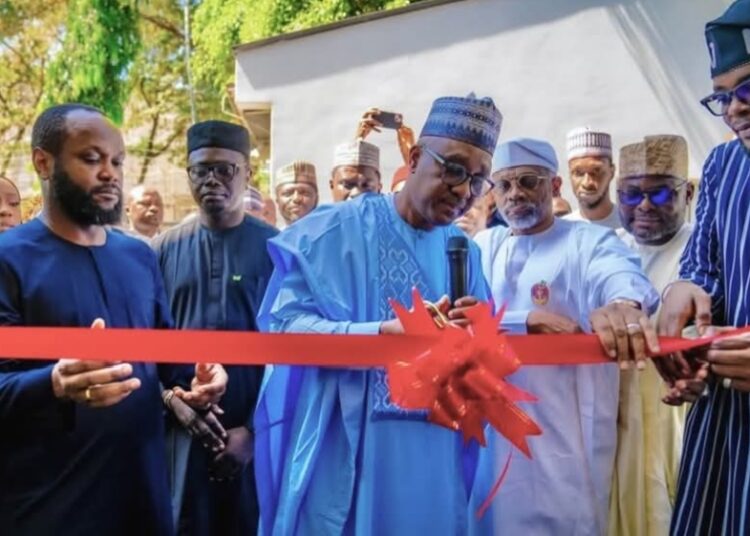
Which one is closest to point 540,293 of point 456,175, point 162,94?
point 456,175

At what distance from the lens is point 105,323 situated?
3.07 meters

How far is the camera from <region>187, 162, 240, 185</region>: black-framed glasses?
4.40 m

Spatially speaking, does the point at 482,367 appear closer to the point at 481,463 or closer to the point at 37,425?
the point at 481,463

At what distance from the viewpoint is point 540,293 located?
411 centimetres

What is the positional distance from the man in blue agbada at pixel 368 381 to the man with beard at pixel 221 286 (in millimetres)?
794

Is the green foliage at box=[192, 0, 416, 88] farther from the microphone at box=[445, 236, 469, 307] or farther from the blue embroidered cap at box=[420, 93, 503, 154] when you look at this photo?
the microphone at box=[445, 236, 469, 307]

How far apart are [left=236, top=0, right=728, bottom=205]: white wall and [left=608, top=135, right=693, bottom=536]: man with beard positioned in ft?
23.5

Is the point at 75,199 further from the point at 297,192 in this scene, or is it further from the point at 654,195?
the point at 297,192

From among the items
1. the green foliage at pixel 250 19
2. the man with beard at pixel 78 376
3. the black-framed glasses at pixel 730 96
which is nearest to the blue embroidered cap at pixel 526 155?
the black-framed glasses at pixel 730 96

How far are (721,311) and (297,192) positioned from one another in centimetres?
440

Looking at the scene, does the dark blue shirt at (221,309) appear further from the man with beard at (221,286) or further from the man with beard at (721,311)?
the man with beard at (721,311)

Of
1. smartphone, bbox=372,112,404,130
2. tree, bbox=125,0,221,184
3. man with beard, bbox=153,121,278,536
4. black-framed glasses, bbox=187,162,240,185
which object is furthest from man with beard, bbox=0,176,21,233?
tree, bbox=125,0,221,184

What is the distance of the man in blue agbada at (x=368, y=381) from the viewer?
3.07 m

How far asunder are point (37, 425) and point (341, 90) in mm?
9456
